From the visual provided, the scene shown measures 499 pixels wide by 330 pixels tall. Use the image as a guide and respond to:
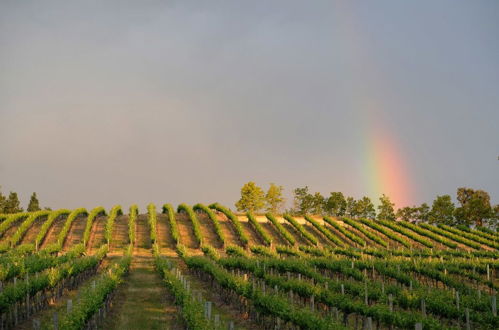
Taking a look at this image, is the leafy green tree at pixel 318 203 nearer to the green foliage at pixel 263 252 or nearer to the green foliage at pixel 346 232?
the green foliage at pixel 346 232

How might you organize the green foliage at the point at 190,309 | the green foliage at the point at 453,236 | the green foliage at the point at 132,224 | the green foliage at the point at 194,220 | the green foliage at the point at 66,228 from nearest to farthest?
the green foliage at the point at 190,309 < the green foliage at the point at 66,228 < the green foliage at the point at 132,224 < the green foliage at the point at 194,220 < the green foliage at the point at 453,236

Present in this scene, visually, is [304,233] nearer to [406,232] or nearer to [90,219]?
[406,232]

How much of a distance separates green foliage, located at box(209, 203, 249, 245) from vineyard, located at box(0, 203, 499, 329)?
28cm

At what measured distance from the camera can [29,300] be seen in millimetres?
22312

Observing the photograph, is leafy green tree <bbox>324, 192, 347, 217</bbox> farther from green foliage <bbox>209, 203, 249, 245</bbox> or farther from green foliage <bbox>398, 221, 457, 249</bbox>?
green foliage <bbox>209, 203, 249, 245</bbox>

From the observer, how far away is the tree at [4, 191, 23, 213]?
102m

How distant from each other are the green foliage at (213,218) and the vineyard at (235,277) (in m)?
0.27

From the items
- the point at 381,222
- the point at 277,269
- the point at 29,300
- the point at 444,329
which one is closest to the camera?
the point at 444,329

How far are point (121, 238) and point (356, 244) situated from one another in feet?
99.4

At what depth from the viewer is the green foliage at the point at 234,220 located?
52.2 meters

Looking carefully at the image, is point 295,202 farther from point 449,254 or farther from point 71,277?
point 71,277

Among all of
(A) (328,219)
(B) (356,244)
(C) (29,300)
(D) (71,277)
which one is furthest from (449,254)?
(C) (29,300)

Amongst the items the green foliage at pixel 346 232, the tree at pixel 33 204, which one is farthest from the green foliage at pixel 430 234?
the tree at pixel 33 204

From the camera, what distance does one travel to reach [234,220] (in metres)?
61.2
